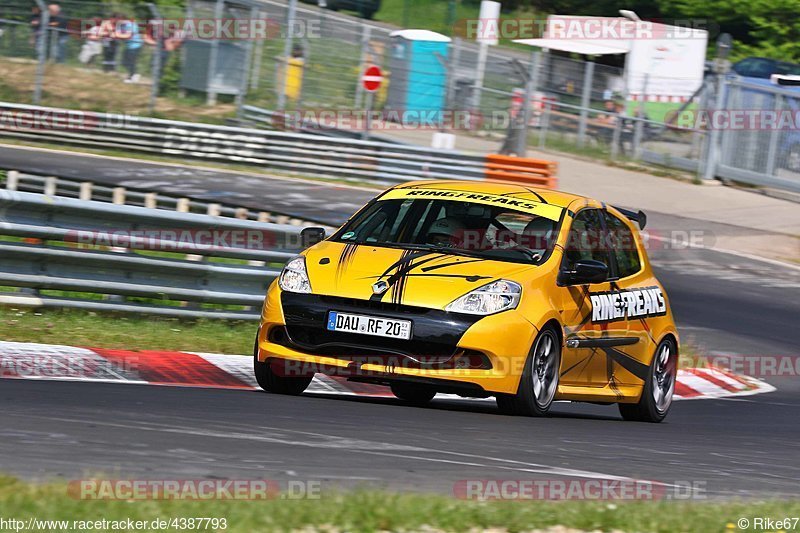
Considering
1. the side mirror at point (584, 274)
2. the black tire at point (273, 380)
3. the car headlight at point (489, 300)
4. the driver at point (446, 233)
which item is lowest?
the black tire at point (273, 380)

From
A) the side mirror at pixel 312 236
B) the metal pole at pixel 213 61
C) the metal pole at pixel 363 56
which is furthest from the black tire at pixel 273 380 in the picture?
the metal pole at pixel 213 61

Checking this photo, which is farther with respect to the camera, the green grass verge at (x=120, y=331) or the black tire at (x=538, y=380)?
the green grass verge at (x=120, y=331)

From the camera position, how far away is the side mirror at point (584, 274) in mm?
8711

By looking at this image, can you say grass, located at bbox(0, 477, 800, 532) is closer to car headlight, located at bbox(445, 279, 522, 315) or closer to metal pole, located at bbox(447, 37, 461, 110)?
car headlight, located at bbox(445, 279, 522, 315)

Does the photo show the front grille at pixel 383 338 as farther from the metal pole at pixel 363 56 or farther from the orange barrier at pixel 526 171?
the metal pole at pixel 363 56

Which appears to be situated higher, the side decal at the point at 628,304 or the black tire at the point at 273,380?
the side decal at the point at 628,304

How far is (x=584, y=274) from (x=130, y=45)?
2087cm

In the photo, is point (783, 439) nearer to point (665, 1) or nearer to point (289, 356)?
point (289, 356)

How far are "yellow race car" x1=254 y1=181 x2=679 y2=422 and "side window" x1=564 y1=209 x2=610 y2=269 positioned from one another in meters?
0.01

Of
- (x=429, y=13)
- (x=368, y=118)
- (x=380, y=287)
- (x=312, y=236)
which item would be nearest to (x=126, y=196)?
(x=368, y=118)

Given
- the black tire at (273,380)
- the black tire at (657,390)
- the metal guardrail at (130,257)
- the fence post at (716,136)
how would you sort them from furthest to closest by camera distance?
the fence post at (716,136) < the metal guardrail at (130,257) < the black tire at (657,390) < the black tire at (273,380)

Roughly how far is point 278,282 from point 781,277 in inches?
524

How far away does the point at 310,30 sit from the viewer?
2817cm

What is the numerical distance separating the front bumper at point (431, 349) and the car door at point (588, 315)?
69cm
